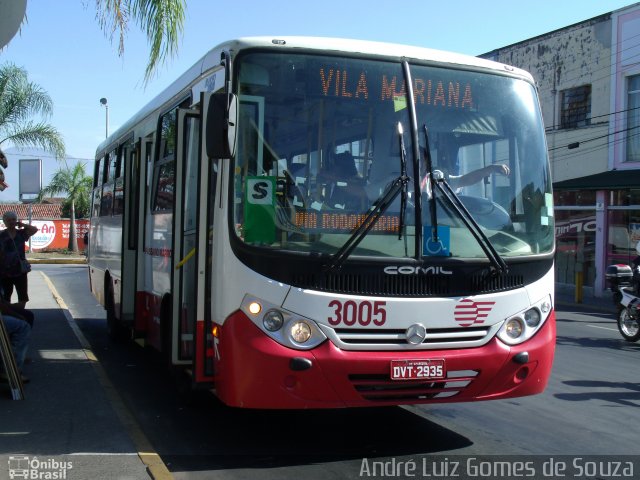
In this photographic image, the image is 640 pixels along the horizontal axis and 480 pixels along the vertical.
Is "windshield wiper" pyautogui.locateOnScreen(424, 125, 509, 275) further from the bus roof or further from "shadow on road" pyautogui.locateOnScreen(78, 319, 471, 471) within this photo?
"shadow on road" pyautogui.locateOnScreen(78, 319, 471, 471)

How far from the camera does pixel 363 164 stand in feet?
18.7

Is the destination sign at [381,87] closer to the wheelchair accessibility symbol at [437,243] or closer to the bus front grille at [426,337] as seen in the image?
the wheelchair accessibility symbol at [437,243]

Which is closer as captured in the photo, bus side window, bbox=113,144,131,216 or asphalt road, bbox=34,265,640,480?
asphalt road, bbox=34,265,640,480

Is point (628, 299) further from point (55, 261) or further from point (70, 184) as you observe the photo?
point (70, 184)

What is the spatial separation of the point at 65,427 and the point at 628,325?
1023 centimetres

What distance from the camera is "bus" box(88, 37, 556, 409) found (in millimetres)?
5352

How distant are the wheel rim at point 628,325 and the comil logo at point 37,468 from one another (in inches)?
414

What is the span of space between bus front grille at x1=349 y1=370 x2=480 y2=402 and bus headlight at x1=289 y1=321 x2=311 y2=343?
44 cm

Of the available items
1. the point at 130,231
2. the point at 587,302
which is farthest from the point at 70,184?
the point at 130,231

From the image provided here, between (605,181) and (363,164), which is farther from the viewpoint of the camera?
(605,181)

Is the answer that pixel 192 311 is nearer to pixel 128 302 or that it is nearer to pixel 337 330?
pixel 337 330

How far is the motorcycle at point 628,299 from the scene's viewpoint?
42.4ft

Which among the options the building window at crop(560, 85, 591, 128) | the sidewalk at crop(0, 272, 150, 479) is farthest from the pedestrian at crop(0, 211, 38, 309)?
the building window at crop(560, 85, 591, 128)

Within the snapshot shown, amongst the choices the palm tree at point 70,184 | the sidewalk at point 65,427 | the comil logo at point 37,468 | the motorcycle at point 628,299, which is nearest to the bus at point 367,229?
the sidewalk at point 65,427
